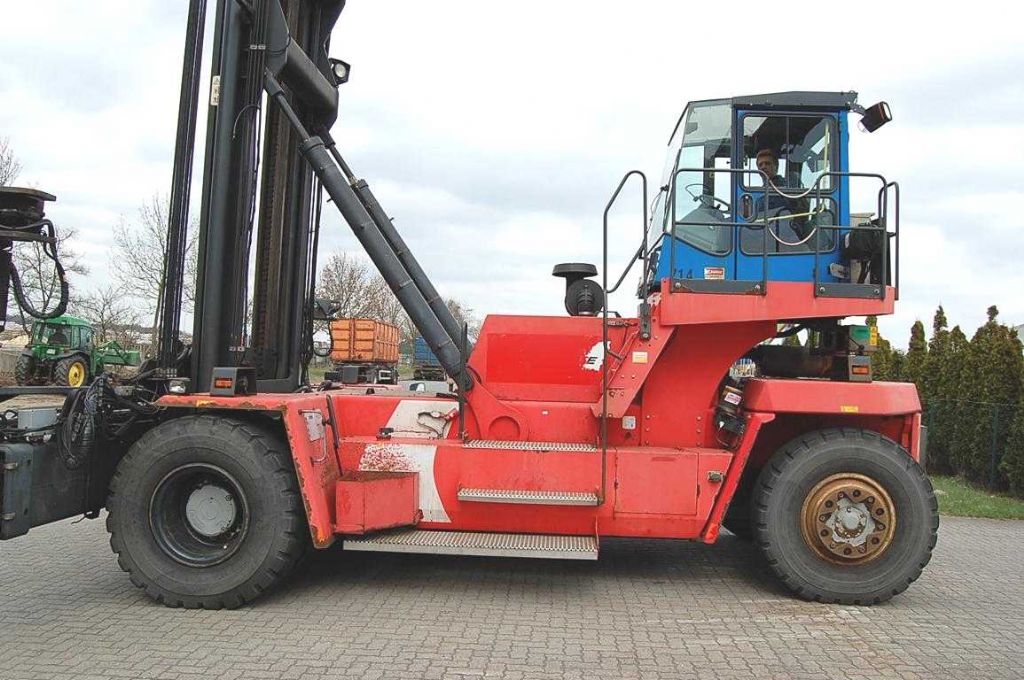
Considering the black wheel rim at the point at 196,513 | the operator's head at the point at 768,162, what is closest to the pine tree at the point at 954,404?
the operator's head at the point at 768,162

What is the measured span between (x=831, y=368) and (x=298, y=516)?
439cm

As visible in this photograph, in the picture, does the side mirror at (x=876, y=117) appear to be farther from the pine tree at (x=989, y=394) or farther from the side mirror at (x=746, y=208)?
the pine tree at (x=989, y=394)

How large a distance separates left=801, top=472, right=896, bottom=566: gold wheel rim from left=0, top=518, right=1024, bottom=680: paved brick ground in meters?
0.42

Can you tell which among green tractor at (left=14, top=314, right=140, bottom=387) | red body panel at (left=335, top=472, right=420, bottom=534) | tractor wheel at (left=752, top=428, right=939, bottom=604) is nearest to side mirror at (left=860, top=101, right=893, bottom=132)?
tractor wheel at (left=752, top=428, right=939, bottom=604)

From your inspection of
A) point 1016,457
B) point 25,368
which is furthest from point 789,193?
point 25,368

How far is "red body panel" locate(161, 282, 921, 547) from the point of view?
548cm

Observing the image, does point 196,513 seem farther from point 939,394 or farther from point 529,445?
point 939,394

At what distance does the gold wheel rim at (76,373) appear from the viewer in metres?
19.9

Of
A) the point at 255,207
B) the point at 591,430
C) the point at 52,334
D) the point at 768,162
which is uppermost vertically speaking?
the point at 768,162

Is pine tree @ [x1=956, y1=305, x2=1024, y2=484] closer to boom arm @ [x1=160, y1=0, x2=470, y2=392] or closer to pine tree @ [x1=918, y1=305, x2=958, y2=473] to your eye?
pine tree @ [x1=918, y1=305, x2=958, y2=473]

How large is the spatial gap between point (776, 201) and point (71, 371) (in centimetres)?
2009

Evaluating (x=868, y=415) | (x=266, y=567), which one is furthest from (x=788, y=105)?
(x=266, y=567)

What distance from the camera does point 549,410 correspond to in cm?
584

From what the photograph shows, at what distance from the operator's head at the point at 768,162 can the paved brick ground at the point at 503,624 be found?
11.0 feet
